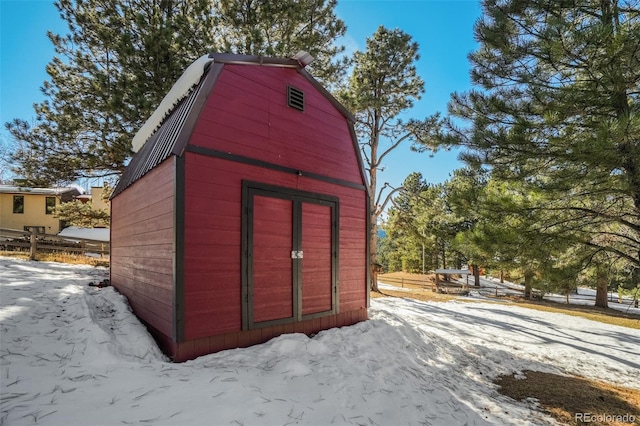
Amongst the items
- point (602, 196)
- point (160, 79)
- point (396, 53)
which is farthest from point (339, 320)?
point (396, 53)

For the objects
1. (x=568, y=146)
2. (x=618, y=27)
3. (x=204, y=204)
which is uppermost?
(x=618, y=27)

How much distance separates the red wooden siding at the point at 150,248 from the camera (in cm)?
399

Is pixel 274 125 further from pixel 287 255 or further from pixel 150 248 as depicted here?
pixel 150 248

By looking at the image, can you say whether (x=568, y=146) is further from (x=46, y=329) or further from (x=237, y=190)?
(x=46, y=329)

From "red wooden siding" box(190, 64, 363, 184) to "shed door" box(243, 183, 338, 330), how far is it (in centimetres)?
67

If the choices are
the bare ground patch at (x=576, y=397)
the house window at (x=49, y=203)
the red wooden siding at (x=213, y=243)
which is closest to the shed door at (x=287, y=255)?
the red wooden siding at (x=213, y=243)

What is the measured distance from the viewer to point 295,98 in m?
5.59

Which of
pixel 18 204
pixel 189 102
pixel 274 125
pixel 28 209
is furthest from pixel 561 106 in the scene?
Answer: pixel 18 204

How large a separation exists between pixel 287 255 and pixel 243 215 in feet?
3.61

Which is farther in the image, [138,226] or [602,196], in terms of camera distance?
[602,196]

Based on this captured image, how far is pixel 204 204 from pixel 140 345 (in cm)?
210

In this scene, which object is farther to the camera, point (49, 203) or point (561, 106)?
point (49, 203)

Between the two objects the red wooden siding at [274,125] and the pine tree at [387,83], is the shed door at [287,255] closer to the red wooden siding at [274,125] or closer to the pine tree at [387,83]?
the red wooden siding at [274,125]

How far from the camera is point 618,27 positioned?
4.24 m
